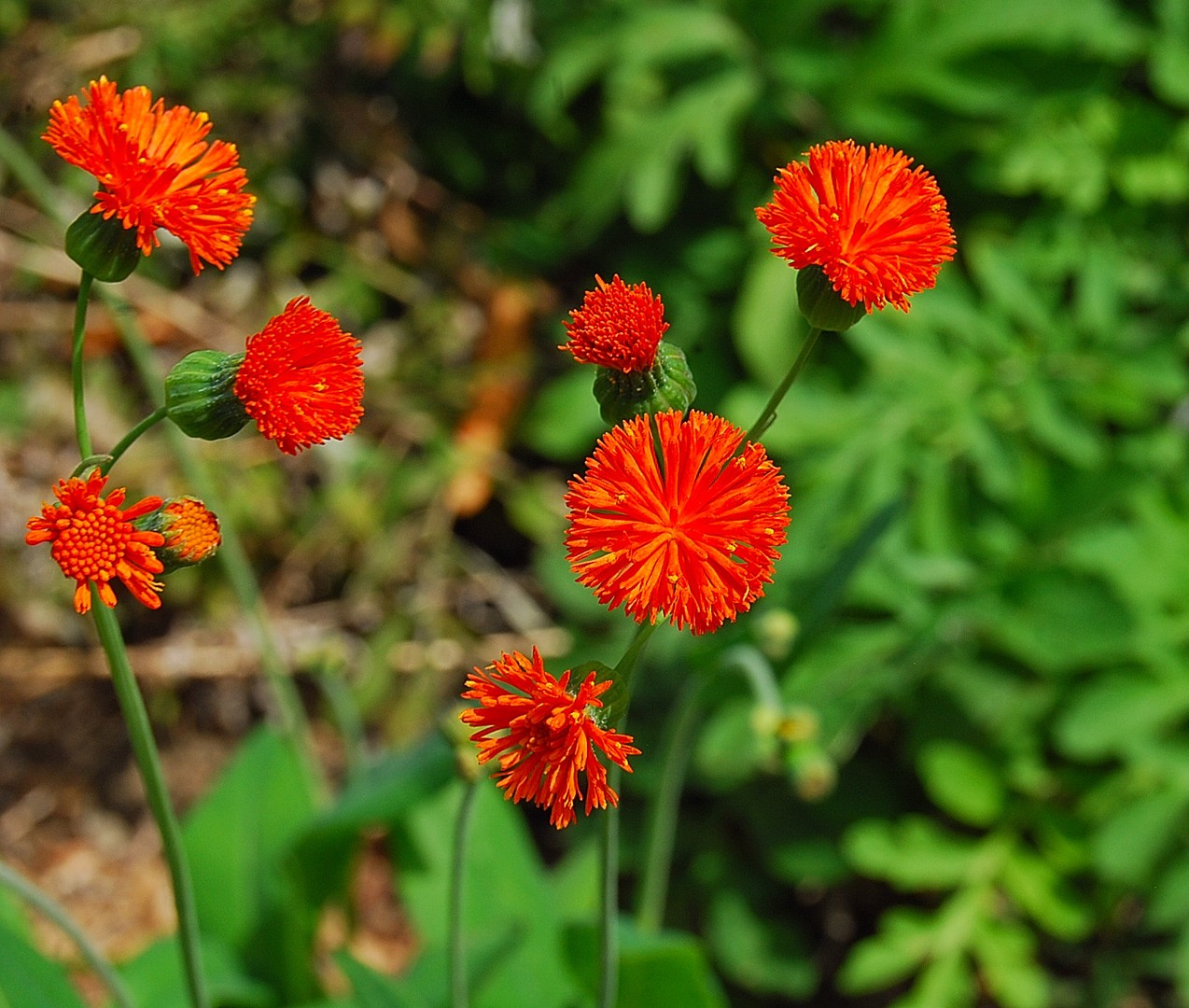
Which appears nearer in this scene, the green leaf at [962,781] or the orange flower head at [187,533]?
the orange flower head at [187,533]

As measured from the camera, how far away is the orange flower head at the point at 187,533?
127 centimetres

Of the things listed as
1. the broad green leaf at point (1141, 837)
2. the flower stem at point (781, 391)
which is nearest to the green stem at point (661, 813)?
the flower stem at point (781, 391)

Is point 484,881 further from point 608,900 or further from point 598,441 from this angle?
point 598,441

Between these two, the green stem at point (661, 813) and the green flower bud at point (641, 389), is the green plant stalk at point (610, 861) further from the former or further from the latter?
the green stem at point (661, 813)

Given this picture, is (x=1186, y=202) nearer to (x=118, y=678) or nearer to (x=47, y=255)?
(x=118, y=678)

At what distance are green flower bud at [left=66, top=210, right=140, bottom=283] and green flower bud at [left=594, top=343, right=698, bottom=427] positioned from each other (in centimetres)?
53

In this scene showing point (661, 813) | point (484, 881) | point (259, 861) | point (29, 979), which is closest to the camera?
point (29, 979)

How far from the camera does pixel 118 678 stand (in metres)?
1.39

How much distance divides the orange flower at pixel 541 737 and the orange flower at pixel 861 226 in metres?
0.49

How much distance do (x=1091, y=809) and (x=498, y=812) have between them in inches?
61.7

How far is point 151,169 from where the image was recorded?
132cm

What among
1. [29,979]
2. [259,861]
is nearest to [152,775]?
[29,979]

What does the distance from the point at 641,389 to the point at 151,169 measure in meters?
0.57

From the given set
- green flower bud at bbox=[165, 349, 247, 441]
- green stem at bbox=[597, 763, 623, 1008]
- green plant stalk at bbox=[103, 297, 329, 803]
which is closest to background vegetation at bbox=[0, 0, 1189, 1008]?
green plant stalk at bbox=[103, 297, 329, 803]
